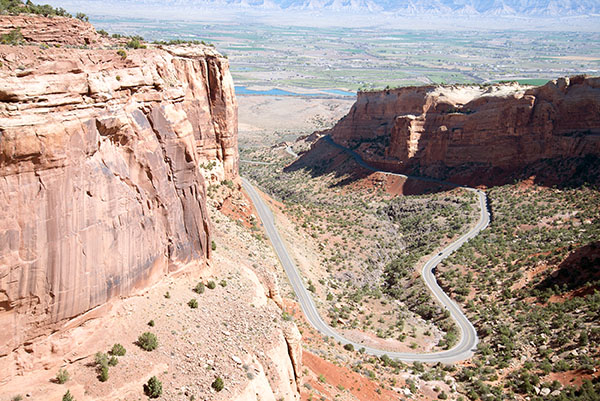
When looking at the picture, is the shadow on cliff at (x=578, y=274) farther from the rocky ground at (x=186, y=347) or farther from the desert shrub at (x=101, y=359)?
the desert shrub at (x=101, y=359)

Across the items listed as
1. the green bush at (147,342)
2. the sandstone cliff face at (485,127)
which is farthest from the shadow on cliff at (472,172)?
the green bush at (147,342)

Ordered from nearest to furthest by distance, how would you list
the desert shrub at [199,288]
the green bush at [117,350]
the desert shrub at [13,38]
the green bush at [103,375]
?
the green bush at [103,375]
the green bush at [117,350]
the desert shrub at [13,38]
the desert shrub at [199,288]

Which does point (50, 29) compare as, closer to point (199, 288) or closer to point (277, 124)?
point (199, 288)

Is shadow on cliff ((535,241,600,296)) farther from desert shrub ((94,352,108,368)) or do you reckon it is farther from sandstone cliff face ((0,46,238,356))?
desert shrub ((94,352,108,368))

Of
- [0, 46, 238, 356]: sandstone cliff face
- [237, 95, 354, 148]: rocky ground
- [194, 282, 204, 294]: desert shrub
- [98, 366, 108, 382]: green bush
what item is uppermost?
[0, 46, 238, 356]: sandstone cliff face

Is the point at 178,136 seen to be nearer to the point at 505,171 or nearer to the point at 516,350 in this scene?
the point at 516,350

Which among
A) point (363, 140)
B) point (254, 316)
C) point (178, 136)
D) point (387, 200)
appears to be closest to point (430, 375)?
point (254, 316)

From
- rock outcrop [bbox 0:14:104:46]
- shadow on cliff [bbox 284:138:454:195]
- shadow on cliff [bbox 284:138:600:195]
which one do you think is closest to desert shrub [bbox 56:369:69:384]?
rock outcrop [bbox 0:14:104:46]
